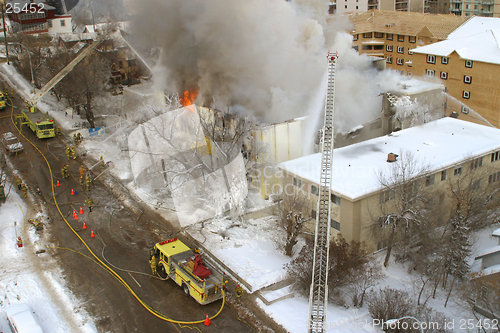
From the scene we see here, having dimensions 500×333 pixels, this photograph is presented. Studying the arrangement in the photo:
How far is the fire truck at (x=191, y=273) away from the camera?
13.1 m

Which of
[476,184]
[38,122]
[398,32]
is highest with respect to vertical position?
[398,32]

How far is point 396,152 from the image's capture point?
60.1 ft

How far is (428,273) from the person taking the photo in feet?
49.0

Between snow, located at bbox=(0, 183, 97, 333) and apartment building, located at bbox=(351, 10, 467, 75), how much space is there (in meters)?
30.2

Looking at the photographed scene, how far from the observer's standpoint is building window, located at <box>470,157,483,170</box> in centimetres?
1797

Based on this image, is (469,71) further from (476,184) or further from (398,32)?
(398,32)

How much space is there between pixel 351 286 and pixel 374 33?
1334 inches

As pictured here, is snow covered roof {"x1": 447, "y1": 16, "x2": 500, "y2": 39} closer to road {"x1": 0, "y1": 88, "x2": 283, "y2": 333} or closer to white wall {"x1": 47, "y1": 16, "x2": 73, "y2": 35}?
road {"x1": 0, "y1": 88, "x2": 283, "y2": 333}

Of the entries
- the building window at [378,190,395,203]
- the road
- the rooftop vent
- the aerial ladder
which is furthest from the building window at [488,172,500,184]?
the road

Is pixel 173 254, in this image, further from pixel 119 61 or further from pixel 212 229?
pixel 119 61

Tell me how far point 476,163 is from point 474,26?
21286 mm

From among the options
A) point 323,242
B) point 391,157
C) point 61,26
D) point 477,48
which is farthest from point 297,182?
point 61,26

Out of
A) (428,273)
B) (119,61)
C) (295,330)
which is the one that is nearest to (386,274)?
(428,273)

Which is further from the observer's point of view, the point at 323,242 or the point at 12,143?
the point at 12,143
